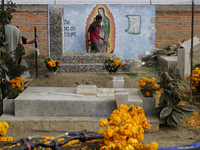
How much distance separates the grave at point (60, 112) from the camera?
4.16 m

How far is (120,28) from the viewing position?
37.9ft

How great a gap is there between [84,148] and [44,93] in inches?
113

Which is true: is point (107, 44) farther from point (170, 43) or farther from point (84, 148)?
point (84, 148)

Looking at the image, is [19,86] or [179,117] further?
[19,86]

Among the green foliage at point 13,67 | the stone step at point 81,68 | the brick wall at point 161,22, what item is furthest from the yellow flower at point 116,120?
the brick wall at point 161,22

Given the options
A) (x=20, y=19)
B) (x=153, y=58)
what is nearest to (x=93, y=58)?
(x=153, y=58)

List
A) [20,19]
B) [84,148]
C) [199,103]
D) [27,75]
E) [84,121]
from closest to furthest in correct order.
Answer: [84,148] → [84,121] → [199,103] → [27,75] → [20,19]

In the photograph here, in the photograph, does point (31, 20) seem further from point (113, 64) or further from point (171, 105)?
point (171, 105)

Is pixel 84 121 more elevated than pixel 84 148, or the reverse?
pixel 84 148

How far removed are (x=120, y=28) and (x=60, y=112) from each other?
795cm

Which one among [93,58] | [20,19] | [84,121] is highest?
[20,19]

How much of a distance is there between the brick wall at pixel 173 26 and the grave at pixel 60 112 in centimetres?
798

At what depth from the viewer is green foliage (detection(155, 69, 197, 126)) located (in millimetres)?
4233

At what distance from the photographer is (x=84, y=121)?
4141 mm
